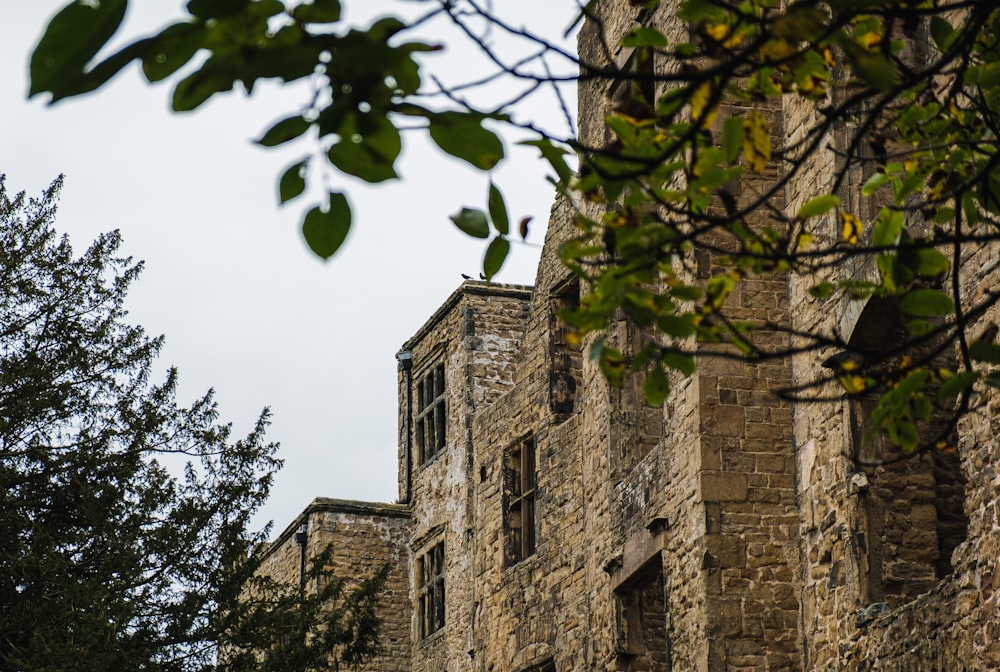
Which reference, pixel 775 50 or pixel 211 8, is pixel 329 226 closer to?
pixel 211 8

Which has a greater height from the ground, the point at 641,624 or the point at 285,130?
the point at 285,130

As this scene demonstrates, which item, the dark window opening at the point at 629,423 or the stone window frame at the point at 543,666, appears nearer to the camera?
the dark window opening at the point at 629,423

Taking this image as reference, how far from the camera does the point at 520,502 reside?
18.5 metres

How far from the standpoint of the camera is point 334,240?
3.70m

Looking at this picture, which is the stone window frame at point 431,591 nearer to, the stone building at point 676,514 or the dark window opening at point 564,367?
the stone building at point 676,514

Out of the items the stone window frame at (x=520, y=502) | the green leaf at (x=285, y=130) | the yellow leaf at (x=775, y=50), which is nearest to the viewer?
the green leaf at (x=285, y=130)

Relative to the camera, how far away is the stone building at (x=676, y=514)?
35.0 ft

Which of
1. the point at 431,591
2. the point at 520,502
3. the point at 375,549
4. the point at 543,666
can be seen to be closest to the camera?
the point at 543,666

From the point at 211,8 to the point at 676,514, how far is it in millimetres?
9900

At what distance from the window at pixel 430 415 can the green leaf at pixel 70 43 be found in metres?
18.4

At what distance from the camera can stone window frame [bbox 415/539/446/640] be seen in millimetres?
21203

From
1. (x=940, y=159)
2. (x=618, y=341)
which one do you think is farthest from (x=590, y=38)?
(x=940, y=159)

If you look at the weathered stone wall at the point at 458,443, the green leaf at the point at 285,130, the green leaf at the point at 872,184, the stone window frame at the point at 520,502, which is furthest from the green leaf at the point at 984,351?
the weathered stone wall at the point at 458,443

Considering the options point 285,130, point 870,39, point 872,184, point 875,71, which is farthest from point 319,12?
point 870,39
